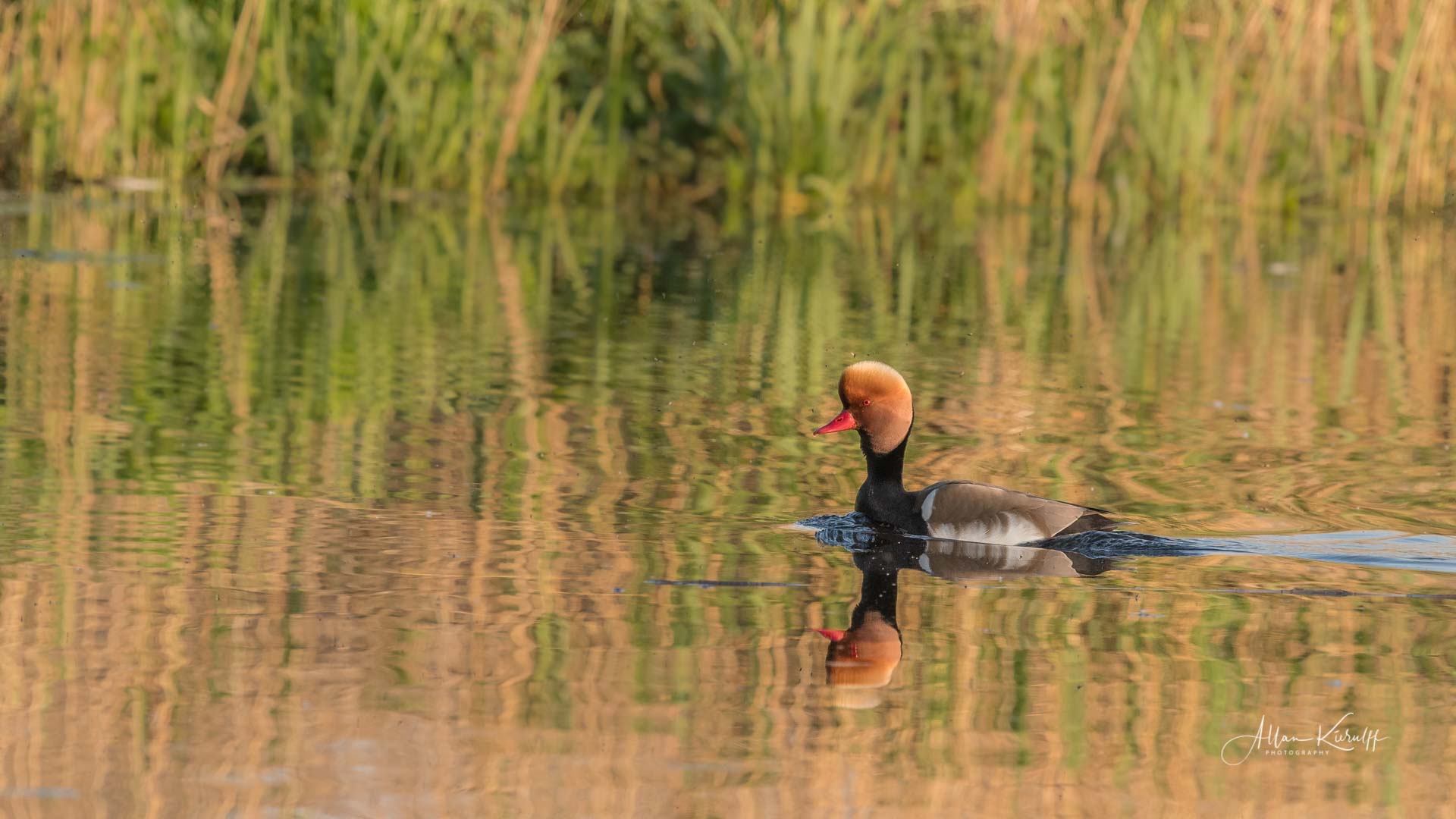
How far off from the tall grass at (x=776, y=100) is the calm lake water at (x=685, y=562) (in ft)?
14.1

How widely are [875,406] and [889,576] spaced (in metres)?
Result: 0.90

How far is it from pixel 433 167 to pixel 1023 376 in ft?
26.8

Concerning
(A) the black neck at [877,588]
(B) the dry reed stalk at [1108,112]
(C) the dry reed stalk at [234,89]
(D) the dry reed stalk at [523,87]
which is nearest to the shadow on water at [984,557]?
(A) the black neck at [877,588]

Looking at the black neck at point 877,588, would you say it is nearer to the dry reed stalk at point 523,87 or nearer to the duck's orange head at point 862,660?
the duck's orange head at point 862,660

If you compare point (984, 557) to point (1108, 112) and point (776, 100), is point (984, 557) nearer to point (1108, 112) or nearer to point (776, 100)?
point (776, 100)

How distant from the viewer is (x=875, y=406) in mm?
6738

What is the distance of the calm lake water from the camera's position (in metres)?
4.15

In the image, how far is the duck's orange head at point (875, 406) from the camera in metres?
6.70

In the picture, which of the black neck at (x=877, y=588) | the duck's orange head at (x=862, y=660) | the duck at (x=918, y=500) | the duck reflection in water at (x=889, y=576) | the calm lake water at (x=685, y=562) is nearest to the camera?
the calm lake water at (x=685, y=562)

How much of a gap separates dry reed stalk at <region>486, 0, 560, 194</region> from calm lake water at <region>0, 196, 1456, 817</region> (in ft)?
15.3

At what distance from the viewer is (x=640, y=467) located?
24.0 feet

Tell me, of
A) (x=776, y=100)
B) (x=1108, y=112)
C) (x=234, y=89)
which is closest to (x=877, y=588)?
(x=776, y=100)

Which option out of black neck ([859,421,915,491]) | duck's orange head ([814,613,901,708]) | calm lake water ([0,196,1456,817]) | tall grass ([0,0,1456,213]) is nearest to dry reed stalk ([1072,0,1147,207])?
tall grass ([0,0,1456,213])

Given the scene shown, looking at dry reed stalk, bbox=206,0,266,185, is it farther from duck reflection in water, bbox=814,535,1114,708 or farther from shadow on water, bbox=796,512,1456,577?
duck reflection in water, bbox=814,535,1114,708
